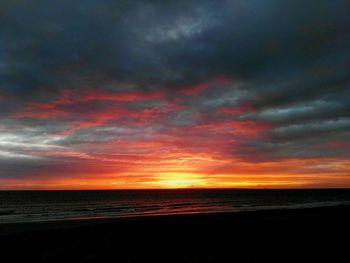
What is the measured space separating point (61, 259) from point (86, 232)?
825 centimetres

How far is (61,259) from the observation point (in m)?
14.8

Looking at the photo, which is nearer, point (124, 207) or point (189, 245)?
point (189, 245)

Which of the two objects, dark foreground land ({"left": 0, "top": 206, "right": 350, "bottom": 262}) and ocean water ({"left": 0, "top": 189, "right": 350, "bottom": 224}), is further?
ocean water ({"left": 0, "top": 189, "right": 350, "bottom": 224})

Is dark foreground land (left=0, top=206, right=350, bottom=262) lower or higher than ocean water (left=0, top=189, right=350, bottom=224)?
lower

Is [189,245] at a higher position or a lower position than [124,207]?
lower

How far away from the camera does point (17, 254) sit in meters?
15.9

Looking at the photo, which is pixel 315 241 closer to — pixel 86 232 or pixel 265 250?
pixel 265 250

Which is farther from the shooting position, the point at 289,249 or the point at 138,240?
the point at 138,240

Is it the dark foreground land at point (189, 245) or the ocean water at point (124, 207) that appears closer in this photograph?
the dark foreground land at point (189, 245)

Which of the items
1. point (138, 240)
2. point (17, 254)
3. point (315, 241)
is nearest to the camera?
point (17, 254)

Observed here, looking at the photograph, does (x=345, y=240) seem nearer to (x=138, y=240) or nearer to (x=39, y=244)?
(x=138, y=240)

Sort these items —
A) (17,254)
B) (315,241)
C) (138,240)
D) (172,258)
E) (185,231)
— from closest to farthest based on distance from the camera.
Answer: (172,258)
(17,254)
(315,241)
(138,240)
(185,231)

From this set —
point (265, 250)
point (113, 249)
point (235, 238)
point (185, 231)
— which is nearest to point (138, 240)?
point (113, 249)

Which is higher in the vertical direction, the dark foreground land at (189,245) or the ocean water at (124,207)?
the ocean water at (124,207)
